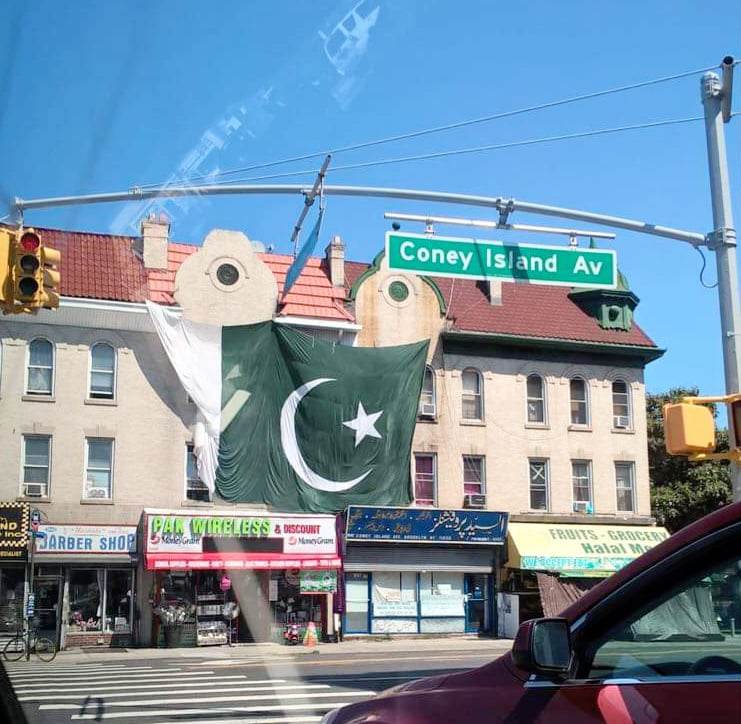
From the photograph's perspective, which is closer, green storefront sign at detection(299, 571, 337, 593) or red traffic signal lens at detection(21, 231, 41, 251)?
red traffic signal lens at detection(21, 231, 41, 251)

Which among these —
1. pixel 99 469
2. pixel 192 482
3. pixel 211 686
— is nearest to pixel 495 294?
pixel 192 482

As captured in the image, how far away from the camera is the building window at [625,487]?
3453 centimetres

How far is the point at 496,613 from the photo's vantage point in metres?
32.2

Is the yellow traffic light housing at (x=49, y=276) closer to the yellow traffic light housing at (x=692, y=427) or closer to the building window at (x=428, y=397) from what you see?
the yellow traffic light housing at (x=692, y=427)

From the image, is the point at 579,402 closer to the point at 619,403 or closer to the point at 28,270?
the point at 619,403

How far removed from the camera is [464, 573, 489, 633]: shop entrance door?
32031mm

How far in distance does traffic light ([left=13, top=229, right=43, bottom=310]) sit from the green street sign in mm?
4259

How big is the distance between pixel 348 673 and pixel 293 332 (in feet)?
21.2

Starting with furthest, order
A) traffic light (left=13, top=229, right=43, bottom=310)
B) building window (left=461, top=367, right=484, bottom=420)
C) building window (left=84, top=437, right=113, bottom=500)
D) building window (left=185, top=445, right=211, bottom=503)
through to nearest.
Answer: building window (left=461, top=367, right=484, bottom=420), building window (left=185, top=445, right=211, bottom=503), building window (left=84, top=437, right=113, bottom=500), traffic light (left=13, top=229, right=43, bottom=310)

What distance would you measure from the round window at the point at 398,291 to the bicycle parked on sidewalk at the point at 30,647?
1330 centimetres

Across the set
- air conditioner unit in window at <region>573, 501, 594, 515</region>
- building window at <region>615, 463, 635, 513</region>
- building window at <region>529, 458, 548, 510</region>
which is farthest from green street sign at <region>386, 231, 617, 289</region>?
building window at <region>615, 463, 635, 513</region>

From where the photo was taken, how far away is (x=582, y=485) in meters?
34.4

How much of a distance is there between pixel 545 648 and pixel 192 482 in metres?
26.8

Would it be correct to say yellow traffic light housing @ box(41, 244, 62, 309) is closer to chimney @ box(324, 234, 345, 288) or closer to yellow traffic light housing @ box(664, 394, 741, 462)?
yellow traffic light housing @ box(664, 394, 741, 462)
